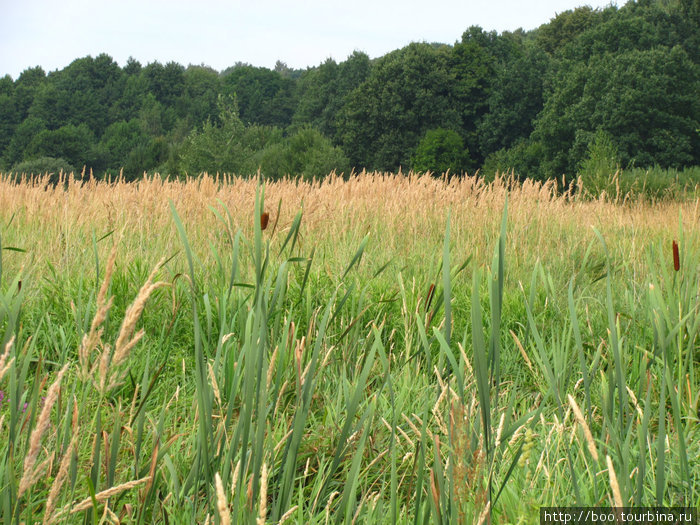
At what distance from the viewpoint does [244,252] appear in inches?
156

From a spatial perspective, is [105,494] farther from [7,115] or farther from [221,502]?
[7,115]

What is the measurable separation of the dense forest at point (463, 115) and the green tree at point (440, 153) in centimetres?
10

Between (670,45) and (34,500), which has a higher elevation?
(670,45)

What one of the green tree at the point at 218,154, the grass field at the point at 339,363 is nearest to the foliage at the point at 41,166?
the green tree at the point at 218,154

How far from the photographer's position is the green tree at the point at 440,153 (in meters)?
38.0

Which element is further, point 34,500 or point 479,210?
point 479,210

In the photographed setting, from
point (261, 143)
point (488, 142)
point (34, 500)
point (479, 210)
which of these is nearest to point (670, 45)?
point (488, 142)

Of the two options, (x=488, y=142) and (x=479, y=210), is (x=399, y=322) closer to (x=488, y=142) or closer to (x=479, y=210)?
(x=479, y=210)

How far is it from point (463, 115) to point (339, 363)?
43.5 metres

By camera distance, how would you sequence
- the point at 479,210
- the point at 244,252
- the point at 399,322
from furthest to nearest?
the point at 479,210, the point at 244,252, the point at 399,322

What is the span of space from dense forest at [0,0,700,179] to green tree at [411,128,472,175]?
0.33ft

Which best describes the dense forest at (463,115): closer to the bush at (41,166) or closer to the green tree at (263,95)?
the bush at (41,166)

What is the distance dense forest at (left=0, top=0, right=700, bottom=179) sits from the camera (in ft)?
93.2

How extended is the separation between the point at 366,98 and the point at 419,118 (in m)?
4.14
